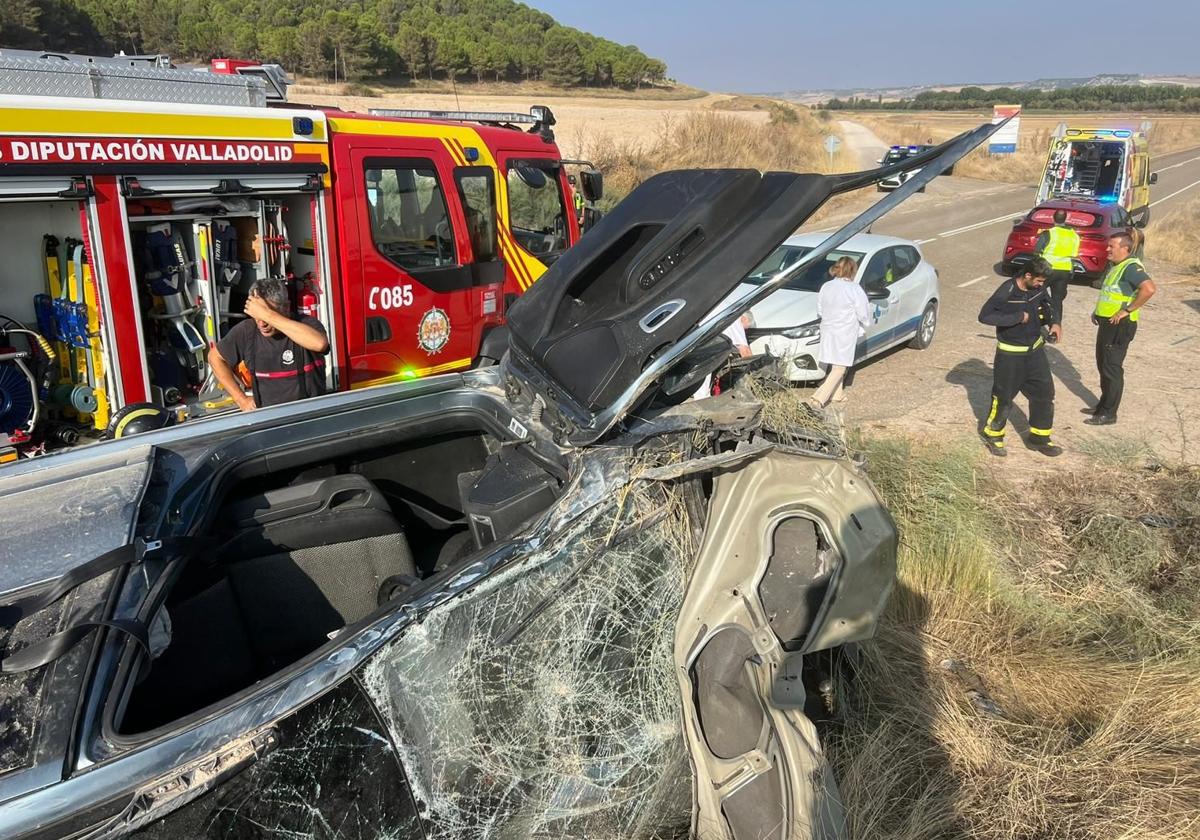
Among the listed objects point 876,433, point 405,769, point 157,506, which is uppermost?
point 157,506

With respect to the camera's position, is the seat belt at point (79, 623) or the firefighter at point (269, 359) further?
the firefighter at point (269, 359)

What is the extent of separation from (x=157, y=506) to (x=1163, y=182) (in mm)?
44201

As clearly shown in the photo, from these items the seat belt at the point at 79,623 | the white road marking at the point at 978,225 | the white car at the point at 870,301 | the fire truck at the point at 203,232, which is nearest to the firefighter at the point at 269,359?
the fire truck at the point at 203,232

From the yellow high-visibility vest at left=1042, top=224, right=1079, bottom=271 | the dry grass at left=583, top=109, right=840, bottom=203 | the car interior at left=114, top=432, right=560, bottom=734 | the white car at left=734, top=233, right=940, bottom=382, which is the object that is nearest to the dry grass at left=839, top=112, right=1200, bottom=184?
the dry grass at left=583, top=109, right=840, bottom=203

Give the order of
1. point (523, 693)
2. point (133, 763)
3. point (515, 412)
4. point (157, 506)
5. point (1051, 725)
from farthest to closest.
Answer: point (1051, 725) < point (515, 412) < point (157, 506) < point (523, 693) < point (133, 763)

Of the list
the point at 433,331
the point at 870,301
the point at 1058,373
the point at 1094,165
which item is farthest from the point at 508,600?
the point at 1094,165

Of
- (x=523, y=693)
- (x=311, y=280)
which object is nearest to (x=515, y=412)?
(x=523, y=693)

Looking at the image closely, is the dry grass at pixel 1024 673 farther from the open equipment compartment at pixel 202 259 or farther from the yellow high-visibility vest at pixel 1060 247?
the yellow high-visibility vest at pixel 1060 247

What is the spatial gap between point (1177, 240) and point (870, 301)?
1501 centimetres

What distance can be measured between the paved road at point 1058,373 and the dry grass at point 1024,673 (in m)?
2.21

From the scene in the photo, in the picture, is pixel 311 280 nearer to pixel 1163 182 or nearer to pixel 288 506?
pixel 288 506

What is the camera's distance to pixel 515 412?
9.05ft

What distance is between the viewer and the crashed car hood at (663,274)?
2.16 m

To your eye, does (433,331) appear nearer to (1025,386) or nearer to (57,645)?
(1025,386)
